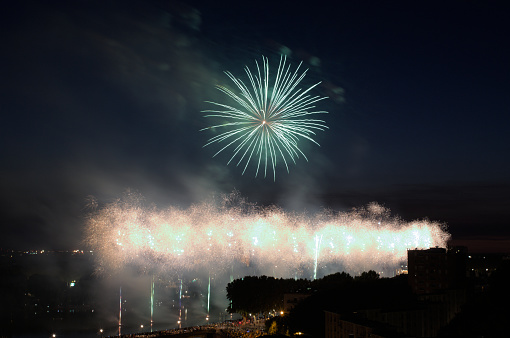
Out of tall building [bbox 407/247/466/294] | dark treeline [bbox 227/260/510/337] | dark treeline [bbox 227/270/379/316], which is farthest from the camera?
tall building [bbox 407/247/466/294]

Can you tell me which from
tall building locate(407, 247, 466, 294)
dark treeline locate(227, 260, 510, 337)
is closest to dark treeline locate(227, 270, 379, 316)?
dark treeline locate(227, 260, 510, 337)

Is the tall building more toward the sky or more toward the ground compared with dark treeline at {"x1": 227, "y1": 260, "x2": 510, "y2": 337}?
more toward the sky

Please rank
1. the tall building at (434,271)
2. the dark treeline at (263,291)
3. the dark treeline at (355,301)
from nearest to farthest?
the dark treeline at (355,301) → the dark treeline at (263,291) → the tall building at (434,271)

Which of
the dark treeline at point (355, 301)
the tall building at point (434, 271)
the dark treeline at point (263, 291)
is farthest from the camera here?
Answer: the tall building at point (434, 271)

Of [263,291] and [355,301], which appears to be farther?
[263,291]

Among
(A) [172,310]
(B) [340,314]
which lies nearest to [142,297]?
(A) [172,310]

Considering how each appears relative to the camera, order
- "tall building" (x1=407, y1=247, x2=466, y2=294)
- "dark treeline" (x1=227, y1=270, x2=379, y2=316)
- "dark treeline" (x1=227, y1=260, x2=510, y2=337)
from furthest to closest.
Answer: "tall building" (x1=407, y1=247, x2=466, y2=294)
"dark treeline" (x1=227, y1=270, x2=379, y2=316)
"dark treeline" (x1=227, y1=260, x2=510, y2=337)

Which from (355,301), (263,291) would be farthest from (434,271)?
(263,291)

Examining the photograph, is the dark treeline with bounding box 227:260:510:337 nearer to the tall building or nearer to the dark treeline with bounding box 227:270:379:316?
the dark treeline with bounding box 227:270:379:316

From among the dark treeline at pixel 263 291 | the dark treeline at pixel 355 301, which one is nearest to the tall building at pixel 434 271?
the dark treeline at pixel 355 301

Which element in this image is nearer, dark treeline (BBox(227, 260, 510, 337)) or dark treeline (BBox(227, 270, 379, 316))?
dark treeline (BBox(227, 260, 510, 337))

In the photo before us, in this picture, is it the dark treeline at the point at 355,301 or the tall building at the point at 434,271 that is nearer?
the dark treeline at the point at 355,301

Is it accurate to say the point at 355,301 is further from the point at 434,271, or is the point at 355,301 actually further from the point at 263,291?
the point at 434,271

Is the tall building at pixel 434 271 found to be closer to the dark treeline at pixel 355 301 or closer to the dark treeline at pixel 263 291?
the dark treeline at pixel 355 301
